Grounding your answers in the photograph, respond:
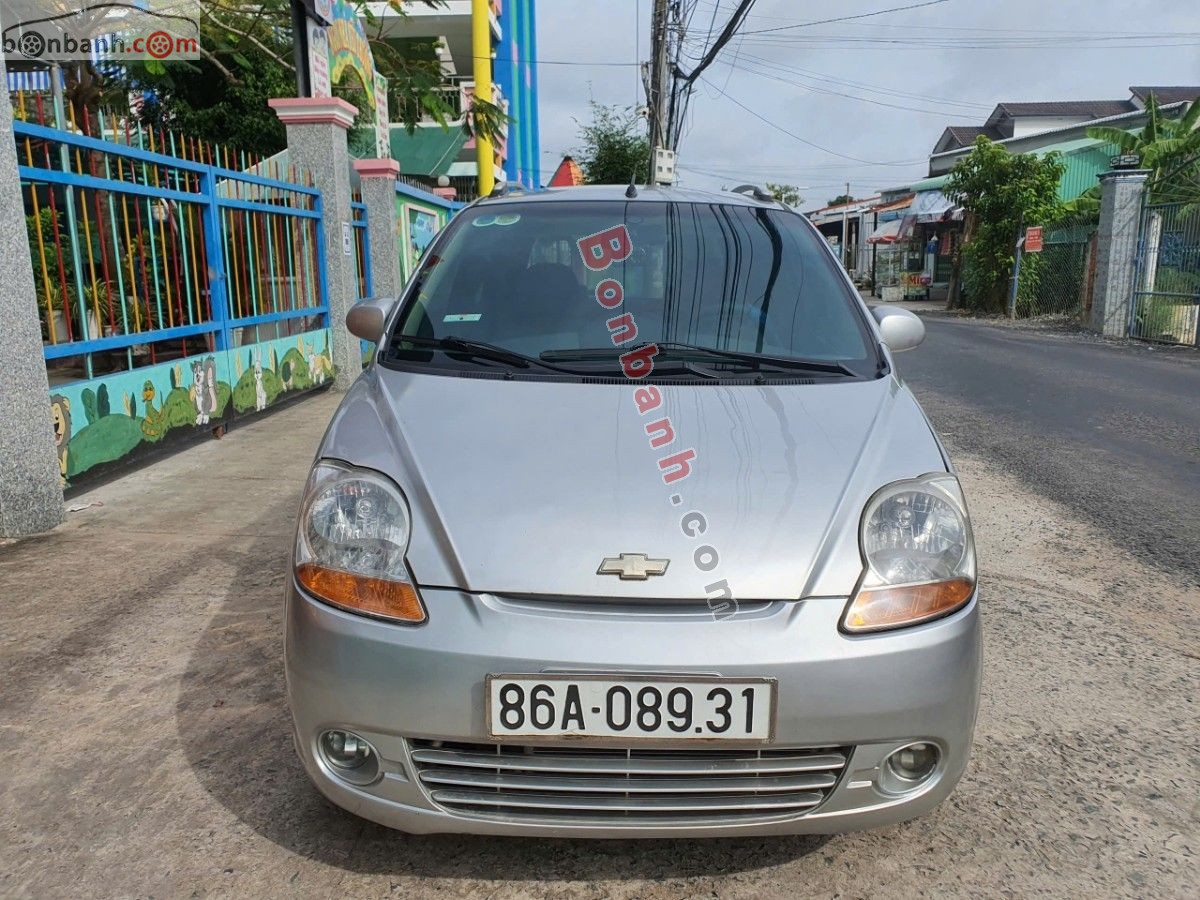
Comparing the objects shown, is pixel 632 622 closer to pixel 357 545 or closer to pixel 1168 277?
pixel 357 545

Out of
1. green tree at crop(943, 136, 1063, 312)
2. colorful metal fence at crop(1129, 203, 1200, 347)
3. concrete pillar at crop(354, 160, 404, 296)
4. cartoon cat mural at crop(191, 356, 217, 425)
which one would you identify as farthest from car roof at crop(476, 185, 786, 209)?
green tree at crop(943, 136, 1063, 312)

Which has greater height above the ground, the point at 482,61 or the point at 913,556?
the point at 482,61

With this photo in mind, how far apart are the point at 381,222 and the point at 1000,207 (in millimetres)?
15617

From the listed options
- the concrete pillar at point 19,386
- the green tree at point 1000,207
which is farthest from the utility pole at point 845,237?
the concrete pillar at point 19,386

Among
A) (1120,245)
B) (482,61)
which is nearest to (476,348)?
(1120,245)

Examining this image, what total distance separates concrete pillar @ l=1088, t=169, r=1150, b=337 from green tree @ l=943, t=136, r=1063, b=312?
491cm

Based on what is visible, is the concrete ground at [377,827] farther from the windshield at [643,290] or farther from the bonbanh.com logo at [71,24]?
the bonbanh.com logo at [71,24]

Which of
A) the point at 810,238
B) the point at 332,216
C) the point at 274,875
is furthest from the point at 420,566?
the point at 332,216

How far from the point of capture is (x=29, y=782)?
247 cm

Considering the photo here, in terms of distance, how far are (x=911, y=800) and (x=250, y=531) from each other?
3.57 meters

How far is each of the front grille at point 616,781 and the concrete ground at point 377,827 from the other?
0.31 m

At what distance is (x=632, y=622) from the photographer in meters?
1.81

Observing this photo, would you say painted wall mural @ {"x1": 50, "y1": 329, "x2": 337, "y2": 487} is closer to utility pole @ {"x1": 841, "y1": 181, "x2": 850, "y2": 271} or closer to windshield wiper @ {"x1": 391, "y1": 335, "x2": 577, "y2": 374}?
windshield wiper @ {"x1": 391, "y1": 335, "x2": 577, "y2": 374}

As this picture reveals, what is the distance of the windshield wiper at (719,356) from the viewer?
2.64 meters
